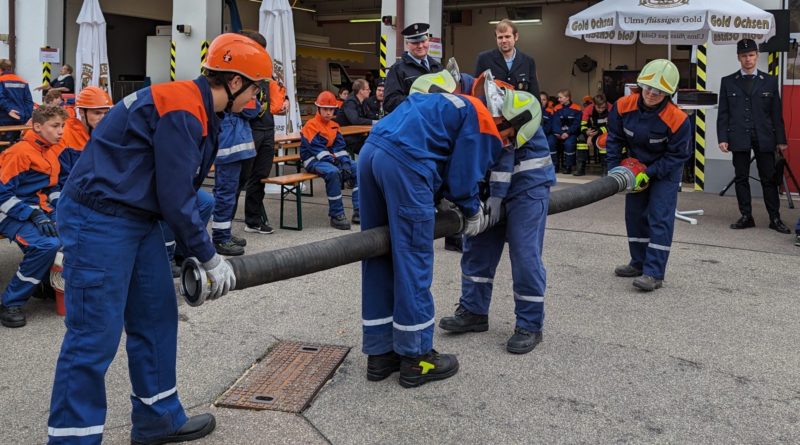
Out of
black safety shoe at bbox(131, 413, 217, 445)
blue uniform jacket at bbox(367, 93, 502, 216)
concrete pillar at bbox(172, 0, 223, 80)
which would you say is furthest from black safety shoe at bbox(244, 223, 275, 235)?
concrete pillar at bbox(172, 0, 223, 80)

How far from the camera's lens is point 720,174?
40.3 feet

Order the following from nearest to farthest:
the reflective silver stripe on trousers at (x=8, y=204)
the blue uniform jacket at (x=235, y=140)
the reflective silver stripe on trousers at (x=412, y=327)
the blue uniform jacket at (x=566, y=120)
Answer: the reflective silver stripe on trousers at (x=412, y=327)
the reflective silver stripe on trousers at (x=8, y=204)
the blue uniform jacket at (x=235, y=140)
the blue uniform jacket at (x=566, y=120)

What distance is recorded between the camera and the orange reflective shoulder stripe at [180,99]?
3.18 meters

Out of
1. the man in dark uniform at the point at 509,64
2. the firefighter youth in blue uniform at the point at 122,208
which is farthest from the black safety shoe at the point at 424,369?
the man in dark uniform at the point at 509,64

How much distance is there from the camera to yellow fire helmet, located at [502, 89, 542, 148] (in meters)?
4.54

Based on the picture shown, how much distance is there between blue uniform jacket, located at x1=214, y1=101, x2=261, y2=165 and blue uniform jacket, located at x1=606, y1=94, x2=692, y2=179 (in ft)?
11.2

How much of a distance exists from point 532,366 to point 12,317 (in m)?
3.35

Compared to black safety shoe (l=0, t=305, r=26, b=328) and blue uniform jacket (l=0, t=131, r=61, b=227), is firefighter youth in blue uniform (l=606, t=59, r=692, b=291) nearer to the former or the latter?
blue uniform jacket (l=0, t=131, r=61, b=227)

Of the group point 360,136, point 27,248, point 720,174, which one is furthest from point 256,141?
point 720,174

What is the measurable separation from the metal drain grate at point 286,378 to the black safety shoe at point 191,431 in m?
0.33

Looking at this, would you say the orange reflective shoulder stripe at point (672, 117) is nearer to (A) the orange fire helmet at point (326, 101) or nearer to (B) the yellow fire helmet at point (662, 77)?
(B) the yellow fire helmet at point (662, 77)

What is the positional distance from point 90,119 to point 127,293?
325cm

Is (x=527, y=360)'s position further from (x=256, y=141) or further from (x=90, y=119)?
(x=256, y=141)

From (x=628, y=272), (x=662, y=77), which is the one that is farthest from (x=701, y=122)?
(x=662, y=77)
